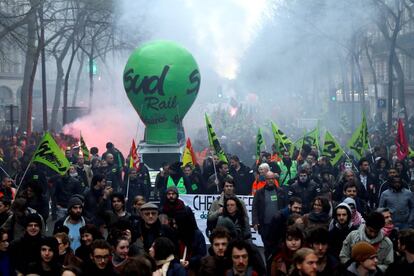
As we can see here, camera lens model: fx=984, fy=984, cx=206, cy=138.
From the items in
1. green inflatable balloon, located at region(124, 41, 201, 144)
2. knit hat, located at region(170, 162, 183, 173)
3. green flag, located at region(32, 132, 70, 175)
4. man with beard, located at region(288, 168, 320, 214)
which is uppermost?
green inflatable balloon, located at region(124, 41, 201, 144)

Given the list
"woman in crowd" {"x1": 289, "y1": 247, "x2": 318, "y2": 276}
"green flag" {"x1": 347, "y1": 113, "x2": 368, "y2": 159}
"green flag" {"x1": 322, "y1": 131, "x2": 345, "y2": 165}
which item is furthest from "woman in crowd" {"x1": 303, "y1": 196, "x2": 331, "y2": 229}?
"green flag" {"x1": 347, "y1": 113, "x2": 368, "y2": 159}

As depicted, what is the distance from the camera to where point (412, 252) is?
7688mm

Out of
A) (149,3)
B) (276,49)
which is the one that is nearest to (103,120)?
(149,3)

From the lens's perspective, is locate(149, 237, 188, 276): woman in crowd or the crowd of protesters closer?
the crowd of protesters

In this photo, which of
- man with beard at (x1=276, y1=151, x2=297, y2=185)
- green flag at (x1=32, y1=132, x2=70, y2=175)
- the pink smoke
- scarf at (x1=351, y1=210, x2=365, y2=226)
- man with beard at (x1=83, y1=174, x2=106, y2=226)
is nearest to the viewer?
scarf at (x1=351, y1=210, x2=365, y2=226)

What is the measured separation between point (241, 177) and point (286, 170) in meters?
1.44

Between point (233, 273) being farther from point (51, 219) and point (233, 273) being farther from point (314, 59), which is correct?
point (314, 59)

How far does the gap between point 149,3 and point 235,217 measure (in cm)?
2951

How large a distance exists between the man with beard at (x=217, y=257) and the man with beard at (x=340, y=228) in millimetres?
1492

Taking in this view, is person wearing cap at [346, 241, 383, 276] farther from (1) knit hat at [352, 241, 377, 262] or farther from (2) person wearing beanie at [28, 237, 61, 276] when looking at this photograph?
(2) person wearing beanie at [28, 237, 61, 276]

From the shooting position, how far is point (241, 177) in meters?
15.9

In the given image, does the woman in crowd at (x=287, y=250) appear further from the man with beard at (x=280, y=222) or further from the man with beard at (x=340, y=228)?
the man with beard at (x=280, y=222)

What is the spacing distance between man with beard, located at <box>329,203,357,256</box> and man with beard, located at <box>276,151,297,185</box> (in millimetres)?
7250

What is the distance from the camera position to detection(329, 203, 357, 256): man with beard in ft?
30.4
